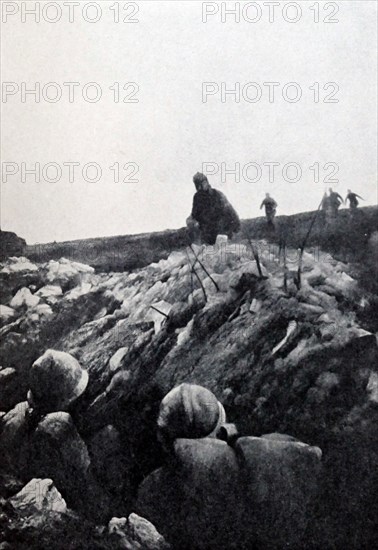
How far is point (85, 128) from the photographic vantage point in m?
5.48

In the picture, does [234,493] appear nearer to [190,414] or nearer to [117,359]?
[190,414]

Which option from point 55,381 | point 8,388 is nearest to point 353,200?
point 55,381

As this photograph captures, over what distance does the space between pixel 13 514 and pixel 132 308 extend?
6.37 ft

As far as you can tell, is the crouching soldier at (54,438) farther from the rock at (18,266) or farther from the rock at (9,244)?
the rock at (9,244)

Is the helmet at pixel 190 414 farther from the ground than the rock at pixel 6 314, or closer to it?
closer to it

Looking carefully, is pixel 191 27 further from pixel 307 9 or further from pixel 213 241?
pixel 213 241

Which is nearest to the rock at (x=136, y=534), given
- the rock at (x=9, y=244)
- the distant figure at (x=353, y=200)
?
the rock at (x=9, y=244)

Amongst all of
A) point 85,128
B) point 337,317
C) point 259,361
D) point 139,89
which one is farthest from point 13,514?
point 139,89

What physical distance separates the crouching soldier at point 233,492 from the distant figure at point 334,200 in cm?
207

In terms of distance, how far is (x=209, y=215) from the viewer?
Result: 5.39m

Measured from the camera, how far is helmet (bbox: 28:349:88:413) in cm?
493

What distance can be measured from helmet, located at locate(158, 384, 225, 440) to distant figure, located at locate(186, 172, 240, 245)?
1.44 metres

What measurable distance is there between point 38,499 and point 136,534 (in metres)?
0.85

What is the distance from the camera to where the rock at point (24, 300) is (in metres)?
5.41
